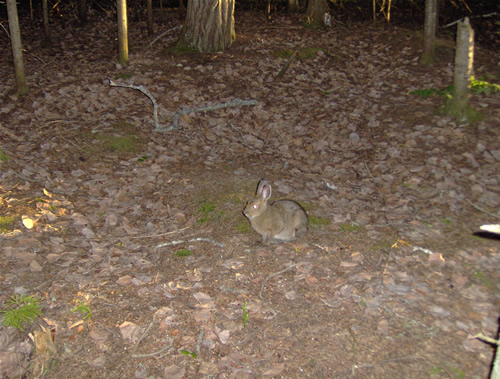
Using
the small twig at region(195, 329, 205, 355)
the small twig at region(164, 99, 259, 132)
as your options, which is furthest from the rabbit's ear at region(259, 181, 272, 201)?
the small twig at region(164, 99, 259, 132)

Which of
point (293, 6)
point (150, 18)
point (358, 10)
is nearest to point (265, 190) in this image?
point (150, 18)

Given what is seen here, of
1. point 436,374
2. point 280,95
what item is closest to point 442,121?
point 280,95

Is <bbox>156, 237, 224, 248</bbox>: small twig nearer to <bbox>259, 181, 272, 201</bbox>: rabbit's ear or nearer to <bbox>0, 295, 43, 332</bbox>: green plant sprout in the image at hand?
<bbox>259, 181, 272, 201</bbox>: rabbit's ear

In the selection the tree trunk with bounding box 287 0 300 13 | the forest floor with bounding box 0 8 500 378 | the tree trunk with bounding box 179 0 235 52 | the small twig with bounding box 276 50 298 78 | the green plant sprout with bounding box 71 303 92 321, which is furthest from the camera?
the tree trunk with bounding box 287 0 300 13

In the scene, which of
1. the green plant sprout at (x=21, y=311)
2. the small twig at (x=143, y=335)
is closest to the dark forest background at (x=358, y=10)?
the small twig at (x=143, y=335)

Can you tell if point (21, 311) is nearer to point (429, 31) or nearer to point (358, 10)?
point (429, 31)

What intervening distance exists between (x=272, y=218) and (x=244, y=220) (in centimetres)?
59

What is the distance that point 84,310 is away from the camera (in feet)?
13.5

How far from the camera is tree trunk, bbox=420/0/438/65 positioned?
9555 mm

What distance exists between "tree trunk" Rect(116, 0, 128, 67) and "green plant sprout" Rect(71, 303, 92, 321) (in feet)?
24.8

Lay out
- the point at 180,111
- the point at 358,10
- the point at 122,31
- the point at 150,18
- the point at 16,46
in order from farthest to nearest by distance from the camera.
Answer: the point at 358,10 < the point at 150,18 < the point at 122,31 < the point at 180,111 < the point at 16,46

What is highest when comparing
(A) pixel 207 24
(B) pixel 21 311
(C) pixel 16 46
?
(A) pixel 207 24

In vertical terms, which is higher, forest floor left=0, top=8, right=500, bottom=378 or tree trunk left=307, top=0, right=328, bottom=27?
tree trunk left=307, top=0, right=328, bottom=27

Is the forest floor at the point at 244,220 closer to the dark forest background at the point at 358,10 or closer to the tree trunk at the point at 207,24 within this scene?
the tree trunk at the point at 207,24
